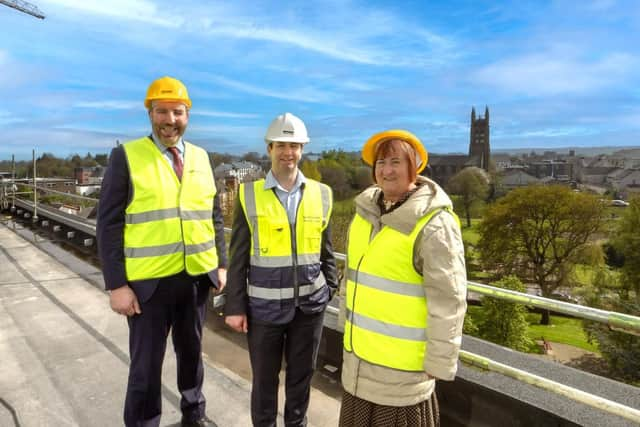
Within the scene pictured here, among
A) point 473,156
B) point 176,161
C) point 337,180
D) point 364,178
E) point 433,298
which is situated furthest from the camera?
point 473,156

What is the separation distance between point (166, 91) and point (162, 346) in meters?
1.38

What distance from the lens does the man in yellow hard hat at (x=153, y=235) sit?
7.04 feet

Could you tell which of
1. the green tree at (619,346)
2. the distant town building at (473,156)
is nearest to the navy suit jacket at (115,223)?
the green tree at (619,346)

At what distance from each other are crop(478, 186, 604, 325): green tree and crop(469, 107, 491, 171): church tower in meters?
81.1

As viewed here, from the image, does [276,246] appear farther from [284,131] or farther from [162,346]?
[162,346]

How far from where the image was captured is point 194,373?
2.49 meters

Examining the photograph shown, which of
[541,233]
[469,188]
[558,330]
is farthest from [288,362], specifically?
[469,188]

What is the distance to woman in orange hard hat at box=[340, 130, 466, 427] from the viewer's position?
1.52 metres

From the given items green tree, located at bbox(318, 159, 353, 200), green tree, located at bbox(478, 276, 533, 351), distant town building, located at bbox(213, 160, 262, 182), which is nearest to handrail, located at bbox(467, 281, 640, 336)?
distant town building, located at bbox(213, 160, 262, 182)

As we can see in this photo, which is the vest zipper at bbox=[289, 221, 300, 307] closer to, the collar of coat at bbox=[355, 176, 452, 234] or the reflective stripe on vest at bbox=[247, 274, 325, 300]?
the reflective stripe on vest at bbox=[247, 274, 325, 300]

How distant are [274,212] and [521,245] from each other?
41.9m

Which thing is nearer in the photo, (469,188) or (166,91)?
(166,91)

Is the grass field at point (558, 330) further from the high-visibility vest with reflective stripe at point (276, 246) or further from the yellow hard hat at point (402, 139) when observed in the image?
the yellow hard hat at point (402, 139)

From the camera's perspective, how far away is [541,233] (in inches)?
1522
